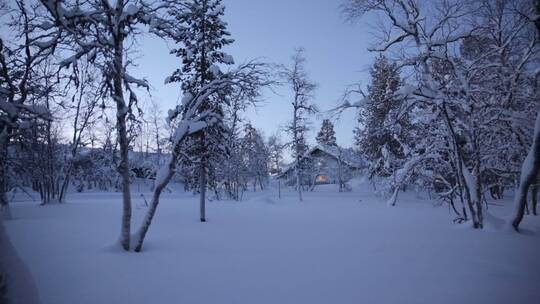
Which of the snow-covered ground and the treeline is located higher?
the treeline

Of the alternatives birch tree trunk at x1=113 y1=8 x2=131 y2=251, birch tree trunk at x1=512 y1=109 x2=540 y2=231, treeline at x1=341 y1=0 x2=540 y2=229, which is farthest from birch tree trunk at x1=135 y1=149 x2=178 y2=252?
birch tree trunk at x1=512 y1=109 x2=540 y2=231

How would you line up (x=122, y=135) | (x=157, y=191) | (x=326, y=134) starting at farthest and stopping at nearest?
(x=326, y=134)
(x=122, y=135)
(x=157, y=191)

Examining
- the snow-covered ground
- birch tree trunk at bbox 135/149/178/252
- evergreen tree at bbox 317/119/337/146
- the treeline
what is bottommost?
the snow-covered ground

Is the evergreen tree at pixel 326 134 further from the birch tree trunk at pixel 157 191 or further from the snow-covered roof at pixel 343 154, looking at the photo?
the birch tree trunk at pixel 157 191

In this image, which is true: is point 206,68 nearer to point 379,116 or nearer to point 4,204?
point 4,204

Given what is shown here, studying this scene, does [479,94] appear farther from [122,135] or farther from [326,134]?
[326,134]

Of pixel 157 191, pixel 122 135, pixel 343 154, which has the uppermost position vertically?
pixel 343 154

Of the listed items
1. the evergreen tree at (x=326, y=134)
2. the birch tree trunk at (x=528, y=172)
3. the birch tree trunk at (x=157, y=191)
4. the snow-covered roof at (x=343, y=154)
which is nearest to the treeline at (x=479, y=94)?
the birch tree trunk at (x=528, y=172)

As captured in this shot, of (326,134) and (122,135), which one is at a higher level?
(326,134)

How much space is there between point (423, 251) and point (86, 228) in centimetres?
1112

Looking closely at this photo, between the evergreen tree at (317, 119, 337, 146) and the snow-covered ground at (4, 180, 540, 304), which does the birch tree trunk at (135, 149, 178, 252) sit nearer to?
the snow-covered ground at (4, 180, 540, 304)

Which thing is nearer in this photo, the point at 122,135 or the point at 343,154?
the point at 122,135

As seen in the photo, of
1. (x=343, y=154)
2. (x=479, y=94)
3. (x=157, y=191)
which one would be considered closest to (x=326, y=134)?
(x=343, y=154)

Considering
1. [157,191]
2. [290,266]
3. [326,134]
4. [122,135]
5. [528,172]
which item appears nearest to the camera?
[290,266]
